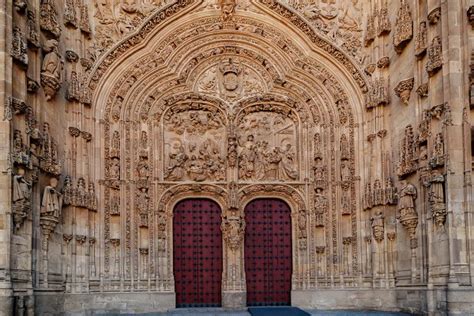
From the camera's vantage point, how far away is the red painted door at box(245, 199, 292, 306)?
1903 cm

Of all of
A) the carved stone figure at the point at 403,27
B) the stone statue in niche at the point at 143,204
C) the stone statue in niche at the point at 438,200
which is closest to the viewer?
the stone statue in niche at the point at 438,200

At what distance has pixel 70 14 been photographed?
17.6m

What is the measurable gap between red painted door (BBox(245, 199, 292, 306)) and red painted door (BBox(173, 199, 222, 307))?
848 mm

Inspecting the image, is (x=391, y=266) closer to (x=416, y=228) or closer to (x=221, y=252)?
(x=416, y=228)

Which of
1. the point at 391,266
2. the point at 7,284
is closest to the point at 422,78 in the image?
the point at 391,266

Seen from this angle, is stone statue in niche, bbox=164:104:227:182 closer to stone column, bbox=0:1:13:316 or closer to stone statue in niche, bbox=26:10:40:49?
stone statue in niche, bbox=26:10:40:49

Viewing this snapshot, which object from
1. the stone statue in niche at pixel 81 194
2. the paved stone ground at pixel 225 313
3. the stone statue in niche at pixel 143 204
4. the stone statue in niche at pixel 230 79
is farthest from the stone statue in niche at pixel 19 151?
the stone statue in niche at pixel 230 79

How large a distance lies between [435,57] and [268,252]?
716cm

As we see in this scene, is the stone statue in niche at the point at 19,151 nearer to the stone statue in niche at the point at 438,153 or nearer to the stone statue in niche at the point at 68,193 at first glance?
the stone statue in niche at the point at 68,193

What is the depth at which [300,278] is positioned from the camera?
18812 mm

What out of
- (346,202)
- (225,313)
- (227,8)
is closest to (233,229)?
(225,313)

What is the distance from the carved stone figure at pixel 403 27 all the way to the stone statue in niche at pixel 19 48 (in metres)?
8.60

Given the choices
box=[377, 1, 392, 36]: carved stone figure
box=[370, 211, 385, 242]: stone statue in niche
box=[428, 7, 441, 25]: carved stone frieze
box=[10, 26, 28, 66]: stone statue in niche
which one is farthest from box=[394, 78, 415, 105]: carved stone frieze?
box=[10, 26, 28, 66]: stone statue in niche

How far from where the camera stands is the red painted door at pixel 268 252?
749 inches
